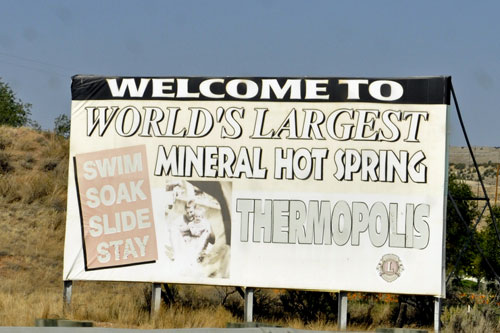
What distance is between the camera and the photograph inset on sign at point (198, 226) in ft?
57.9

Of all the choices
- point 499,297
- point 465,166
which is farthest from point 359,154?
point 465,166

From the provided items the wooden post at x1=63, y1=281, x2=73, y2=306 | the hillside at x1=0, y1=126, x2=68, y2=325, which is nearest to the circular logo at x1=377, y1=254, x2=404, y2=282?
the wooden post at x1=63, y1=281, x2=73, y2=306

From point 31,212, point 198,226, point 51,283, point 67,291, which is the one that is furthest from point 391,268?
point 31,212

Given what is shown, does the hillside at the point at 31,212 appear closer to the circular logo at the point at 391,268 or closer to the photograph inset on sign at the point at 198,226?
the photograph inset on sign at the point at 198,226

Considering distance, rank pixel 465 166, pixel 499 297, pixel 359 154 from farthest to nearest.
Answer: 1. pixel 465 166
2. pixel 499 297
3. pixel 359 154

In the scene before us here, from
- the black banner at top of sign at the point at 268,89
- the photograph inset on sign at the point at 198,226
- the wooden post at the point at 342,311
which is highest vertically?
the black banner at top of sign at the point at 268,89

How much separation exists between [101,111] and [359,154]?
5369 mm

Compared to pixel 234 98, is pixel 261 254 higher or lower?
lower

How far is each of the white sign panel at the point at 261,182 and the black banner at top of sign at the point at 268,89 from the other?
0.08 feet

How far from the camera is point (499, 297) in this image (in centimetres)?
2222

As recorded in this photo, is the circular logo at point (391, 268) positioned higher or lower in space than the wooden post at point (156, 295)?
higher

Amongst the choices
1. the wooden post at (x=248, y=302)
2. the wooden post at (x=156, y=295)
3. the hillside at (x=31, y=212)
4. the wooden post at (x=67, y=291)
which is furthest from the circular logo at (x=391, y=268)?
the hillside at (x=31, y=212)

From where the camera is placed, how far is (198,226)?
58.2 ft

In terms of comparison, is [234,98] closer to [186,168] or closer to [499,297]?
[186,168]
